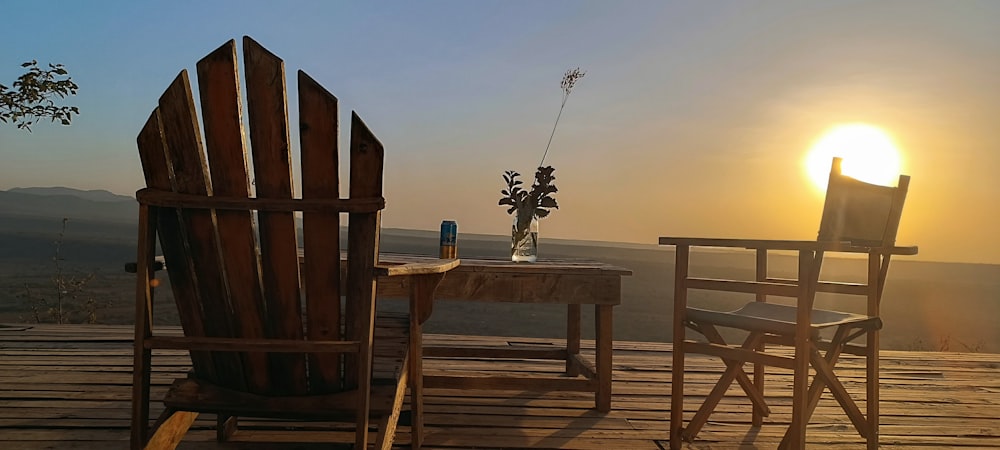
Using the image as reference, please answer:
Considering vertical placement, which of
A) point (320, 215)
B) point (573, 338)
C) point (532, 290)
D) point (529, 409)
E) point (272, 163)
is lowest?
point (529, 409)

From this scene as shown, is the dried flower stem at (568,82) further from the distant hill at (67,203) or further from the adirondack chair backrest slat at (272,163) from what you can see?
the distant hill at (67,203)

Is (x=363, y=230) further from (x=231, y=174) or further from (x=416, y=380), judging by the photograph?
(x=416, y=380)

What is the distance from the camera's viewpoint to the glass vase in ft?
10.6

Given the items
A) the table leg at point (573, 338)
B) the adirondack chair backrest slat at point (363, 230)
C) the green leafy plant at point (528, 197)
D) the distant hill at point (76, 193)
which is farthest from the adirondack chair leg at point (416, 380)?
the distant hill at point (76, 193)

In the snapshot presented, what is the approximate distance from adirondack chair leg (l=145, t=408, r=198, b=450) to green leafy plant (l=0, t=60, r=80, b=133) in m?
3.92

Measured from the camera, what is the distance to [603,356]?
2955 mm

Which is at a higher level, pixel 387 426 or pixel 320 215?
pixel 320 215

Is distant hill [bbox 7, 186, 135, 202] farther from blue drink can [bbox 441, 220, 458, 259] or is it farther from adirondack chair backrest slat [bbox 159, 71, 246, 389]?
adirondack chair backrest slat [bbox 159, 71, 246, 389]

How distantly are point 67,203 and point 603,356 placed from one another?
75.7m

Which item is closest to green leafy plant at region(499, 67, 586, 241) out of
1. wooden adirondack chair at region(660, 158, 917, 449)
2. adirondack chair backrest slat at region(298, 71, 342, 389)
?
wooden adirondack chair at region(660, 158, 917, 449)

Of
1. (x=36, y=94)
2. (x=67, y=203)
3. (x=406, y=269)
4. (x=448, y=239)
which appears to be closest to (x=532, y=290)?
(x=448, y=239)

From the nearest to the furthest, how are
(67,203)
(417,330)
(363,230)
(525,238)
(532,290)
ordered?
(363,230), (417,330), (532,290), (525,238), (67,203)

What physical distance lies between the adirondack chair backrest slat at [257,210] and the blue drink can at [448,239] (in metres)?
1.32

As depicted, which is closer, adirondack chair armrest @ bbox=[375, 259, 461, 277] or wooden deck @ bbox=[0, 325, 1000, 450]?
adirondack chair armrest @ bbox=[375, 259, 461, 277]
